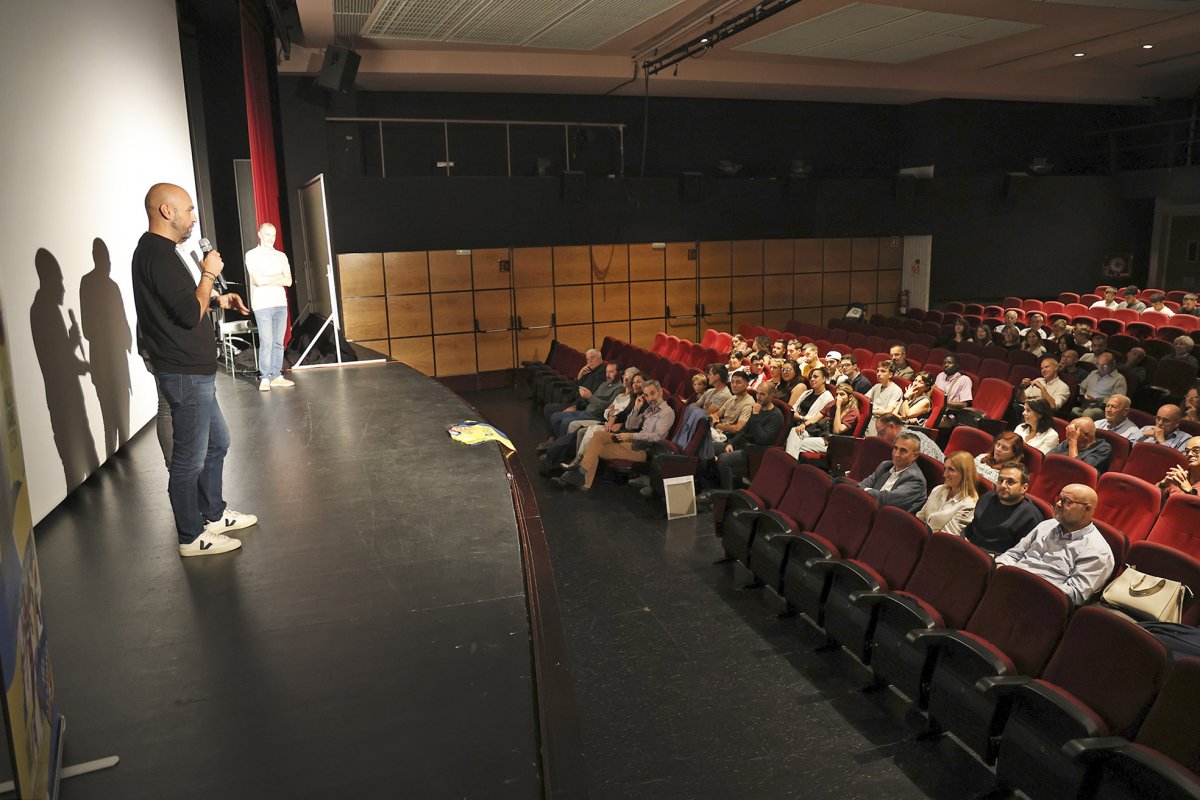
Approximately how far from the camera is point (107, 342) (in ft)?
13.6

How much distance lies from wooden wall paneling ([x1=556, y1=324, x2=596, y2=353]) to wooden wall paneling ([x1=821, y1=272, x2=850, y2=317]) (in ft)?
13.9

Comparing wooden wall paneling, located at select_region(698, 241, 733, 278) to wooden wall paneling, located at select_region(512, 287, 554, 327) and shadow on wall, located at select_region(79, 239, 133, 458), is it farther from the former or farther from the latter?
shadow on wall, located at select_region(79, 239, 133, 458)

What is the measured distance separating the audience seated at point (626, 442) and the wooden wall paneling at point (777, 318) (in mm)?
6683

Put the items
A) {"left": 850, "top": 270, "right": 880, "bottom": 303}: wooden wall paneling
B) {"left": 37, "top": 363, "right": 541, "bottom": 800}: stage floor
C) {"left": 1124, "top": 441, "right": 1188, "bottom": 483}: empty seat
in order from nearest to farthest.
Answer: {"left": 37, "top": 363, "right": 541, "bottom": 800}: stage floor, {"left": 1124, "top": 441, "right": 1188, "bottom": 483}: empty seat, {"left": 850, "top": 270, "right": 880, "bottom": 303}: wooden wall paneling

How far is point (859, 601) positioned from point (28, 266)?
3742mm

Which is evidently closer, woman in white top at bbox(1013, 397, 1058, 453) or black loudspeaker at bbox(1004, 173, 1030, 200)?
woman in white top at bbox(1013, 397, 1058, 453)

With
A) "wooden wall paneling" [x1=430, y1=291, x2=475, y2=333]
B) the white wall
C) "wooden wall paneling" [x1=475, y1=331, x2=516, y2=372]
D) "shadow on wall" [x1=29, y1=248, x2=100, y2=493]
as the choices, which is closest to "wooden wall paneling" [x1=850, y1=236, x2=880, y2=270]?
"wooden wall paneling" [x1=475, y1=331, x2=516, y2=372]

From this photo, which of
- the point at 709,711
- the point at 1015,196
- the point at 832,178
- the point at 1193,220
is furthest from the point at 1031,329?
the point at 1193,220

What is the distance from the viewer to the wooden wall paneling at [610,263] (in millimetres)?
12117

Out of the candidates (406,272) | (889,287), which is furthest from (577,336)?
(889,287)

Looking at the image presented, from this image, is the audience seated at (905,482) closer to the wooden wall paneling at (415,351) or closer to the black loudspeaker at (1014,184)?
the wooden wall paneling at (415,351)

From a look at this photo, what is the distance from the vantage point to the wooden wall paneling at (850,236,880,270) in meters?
13.7

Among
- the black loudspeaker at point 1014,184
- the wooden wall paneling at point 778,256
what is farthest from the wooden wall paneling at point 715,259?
the black loudspeaker at point 1014,184

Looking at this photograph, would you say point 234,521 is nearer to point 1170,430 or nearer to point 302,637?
point 302,637
